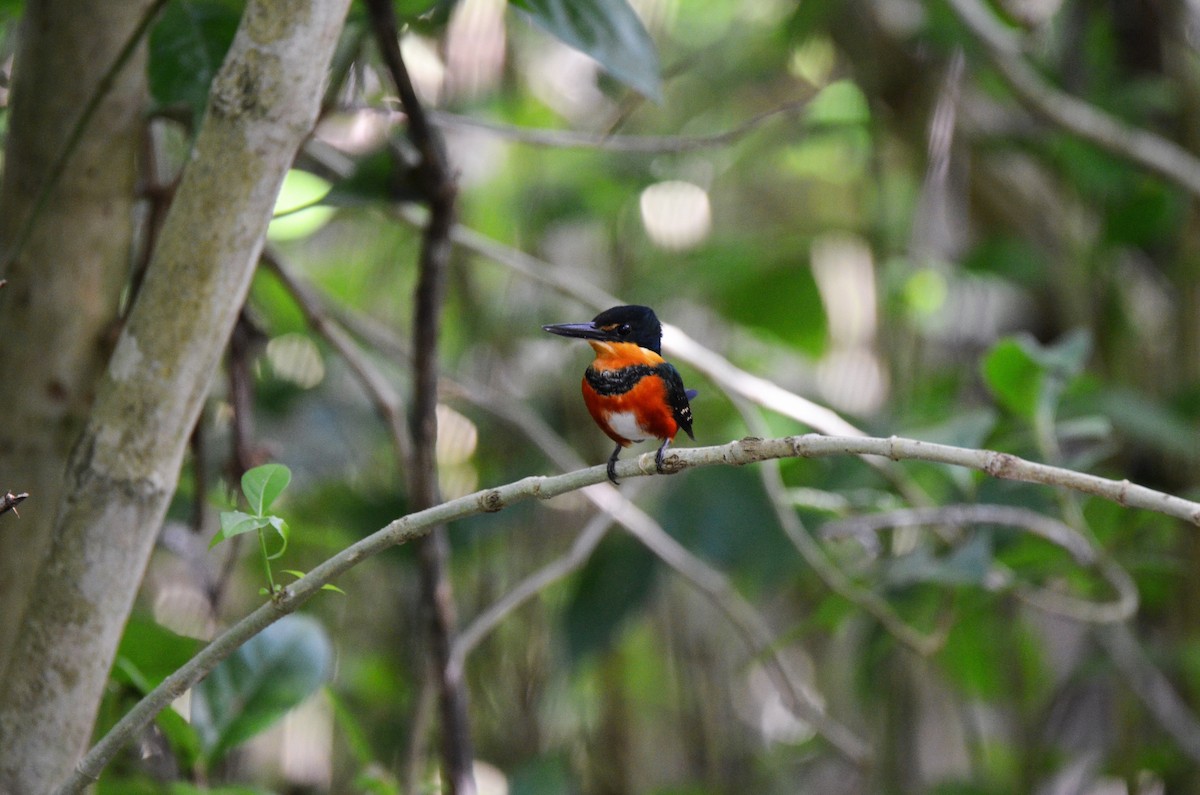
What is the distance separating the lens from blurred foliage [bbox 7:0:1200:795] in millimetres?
1722

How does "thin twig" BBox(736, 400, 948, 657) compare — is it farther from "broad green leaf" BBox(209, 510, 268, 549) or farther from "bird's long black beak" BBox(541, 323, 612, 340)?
"broad green leaf" BBox(209, 510, 268, 549)

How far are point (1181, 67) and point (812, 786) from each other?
6.78ft

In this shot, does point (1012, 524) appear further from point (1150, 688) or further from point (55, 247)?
point (55, 247)

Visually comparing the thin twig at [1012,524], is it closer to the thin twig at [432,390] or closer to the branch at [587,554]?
the branch at [587,554]

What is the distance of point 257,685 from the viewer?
3.96 feet

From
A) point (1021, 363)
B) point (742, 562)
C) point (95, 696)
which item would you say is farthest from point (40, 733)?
point (742, 562)

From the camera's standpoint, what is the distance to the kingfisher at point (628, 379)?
0.95m

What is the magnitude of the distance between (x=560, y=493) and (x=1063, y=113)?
1.79 m

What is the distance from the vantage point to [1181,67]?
2.53 m

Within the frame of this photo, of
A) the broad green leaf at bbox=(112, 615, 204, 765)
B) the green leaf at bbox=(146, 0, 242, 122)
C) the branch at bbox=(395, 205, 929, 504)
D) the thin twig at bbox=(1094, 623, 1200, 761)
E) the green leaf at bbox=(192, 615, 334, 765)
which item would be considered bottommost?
the thin twig at bbox=(1094, 623, 1200, 761)

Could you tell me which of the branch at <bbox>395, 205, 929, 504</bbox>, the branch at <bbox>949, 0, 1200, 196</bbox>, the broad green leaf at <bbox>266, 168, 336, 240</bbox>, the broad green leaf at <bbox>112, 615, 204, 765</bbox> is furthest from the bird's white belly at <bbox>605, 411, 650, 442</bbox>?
the branch at <bbox>949, 0, 1200, 196</bbox>

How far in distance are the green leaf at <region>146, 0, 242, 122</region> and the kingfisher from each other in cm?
46

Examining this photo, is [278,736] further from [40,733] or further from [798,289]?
[40,733]

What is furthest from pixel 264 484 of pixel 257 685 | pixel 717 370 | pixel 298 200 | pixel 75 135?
pixel 298 200
